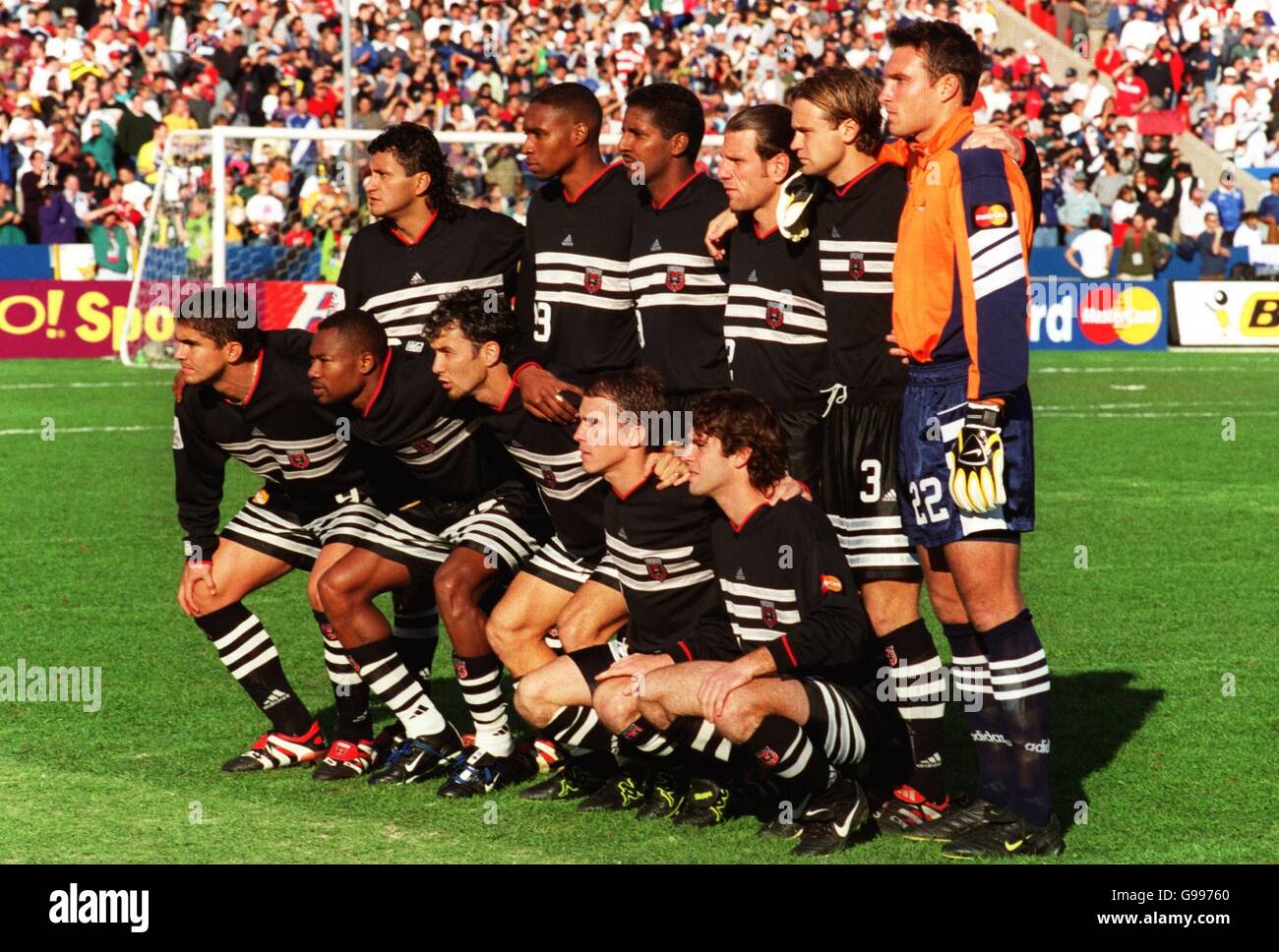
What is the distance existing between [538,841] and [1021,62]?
28731 mm

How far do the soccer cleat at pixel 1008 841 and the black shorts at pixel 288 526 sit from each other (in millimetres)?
2514

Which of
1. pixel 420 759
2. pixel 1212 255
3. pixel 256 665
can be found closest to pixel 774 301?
pixel 420 759

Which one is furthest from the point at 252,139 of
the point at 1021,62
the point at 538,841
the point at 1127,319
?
the point at 538,841

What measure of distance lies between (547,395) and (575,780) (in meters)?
1.34

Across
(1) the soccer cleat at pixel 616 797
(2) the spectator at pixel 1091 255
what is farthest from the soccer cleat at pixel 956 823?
(2) the spectator at pixel 1091 255

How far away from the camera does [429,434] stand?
667cm

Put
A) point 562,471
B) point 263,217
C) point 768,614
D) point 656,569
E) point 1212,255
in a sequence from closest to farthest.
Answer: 1. point 768,614
2. point 656,569
3. point 562,471
4. point 263,217
5. point 1212,255

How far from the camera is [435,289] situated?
7.06 metres

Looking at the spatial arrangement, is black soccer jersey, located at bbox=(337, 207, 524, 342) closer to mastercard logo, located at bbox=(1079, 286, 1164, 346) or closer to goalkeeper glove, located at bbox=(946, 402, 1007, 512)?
goalkeeper glove, located at bbox=(946, 402, 1007, 512)

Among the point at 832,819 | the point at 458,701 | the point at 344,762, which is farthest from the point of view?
the point at 458,701

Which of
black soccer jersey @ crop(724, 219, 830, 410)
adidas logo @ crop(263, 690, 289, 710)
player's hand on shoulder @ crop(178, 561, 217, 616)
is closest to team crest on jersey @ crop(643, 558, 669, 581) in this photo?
black soccer jersey @ crop(724, 219, 830, 410)

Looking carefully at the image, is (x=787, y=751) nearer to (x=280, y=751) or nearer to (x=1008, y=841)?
(x=1008, y=841)

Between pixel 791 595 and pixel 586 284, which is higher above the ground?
pixel 586 284

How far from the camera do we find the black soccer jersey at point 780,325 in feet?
19.7
